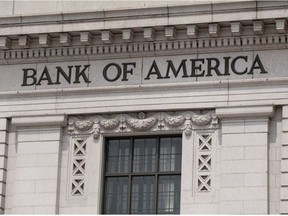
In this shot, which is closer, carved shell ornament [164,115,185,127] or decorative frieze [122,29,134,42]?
carved shell ornament [164,115,185,127]

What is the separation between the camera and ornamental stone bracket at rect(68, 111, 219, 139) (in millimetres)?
40750

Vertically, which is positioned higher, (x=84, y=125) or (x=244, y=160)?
(x=84, y=125)

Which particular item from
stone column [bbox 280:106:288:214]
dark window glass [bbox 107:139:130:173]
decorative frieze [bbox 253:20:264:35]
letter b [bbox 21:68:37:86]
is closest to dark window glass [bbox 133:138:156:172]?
dark window glass [bbox 107:139:130:173]

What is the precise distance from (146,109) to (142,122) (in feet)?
1.22

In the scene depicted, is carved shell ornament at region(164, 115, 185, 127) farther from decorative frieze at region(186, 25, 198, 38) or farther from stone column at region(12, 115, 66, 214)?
stone column at region(12, 115, 66, 214)

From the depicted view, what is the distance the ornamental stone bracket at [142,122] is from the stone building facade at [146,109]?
27 millimetres

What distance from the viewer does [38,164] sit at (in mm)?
41562

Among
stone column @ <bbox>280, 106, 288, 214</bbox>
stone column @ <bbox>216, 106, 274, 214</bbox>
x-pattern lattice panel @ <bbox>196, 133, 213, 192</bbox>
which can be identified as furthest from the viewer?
x-pattern lattice panel @ <bbox>196, 133, 213, 192</bbox>

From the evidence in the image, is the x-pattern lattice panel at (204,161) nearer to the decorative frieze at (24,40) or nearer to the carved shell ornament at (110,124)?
the carved shell ornament at (110,124)

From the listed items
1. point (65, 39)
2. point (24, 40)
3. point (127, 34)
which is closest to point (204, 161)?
point (127, 34)

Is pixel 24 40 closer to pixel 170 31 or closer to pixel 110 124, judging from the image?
pixel 110 124

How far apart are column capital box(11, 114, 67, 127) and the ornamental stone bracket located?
26 cm

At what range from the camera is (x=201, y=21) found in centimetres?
4075

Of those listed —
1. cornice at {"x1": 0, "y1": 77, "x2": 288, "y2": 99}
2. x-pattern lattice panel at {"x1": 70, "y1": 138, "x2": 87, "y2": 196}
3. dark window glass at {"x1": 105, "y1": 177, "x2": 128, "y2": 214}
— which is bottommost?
dark window glass at {"x1": 105, "y1": 177, "x2": 128, "y2": 214}
